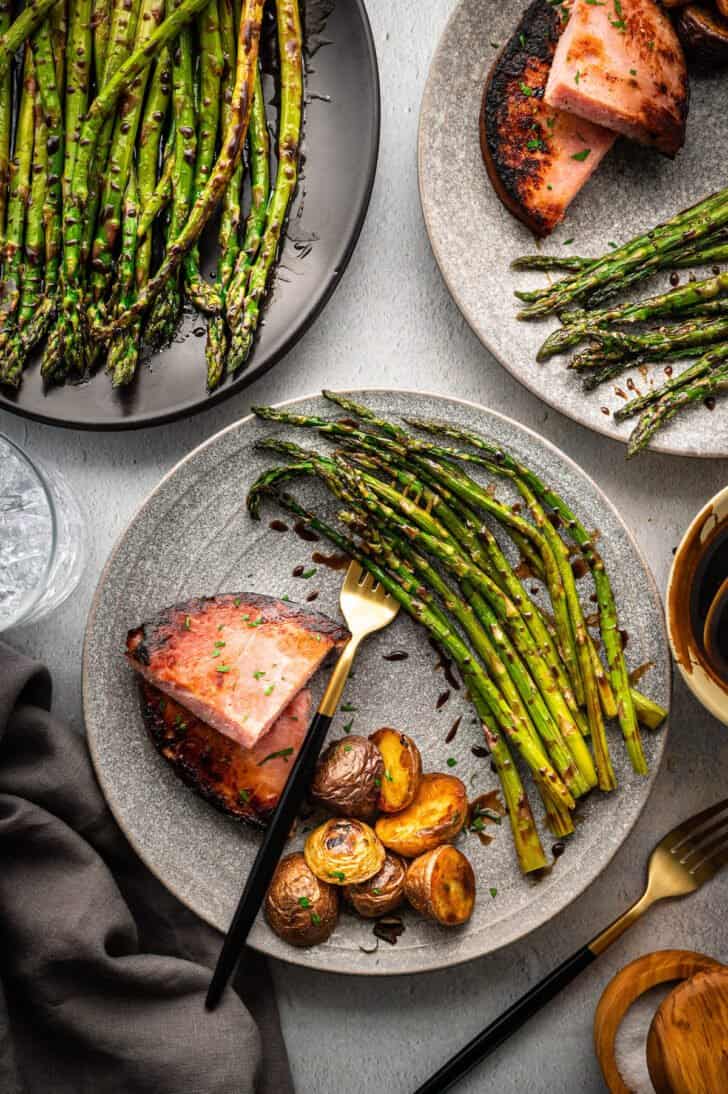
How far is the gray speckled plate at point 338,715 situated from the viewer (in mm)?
2930

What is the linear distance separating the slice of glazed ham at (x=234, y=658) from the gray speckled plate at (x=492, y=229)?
1075 mm

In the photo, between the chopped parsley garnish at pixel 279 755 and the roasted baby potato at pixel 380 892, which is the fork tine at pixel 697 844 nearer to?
the roasted baby potato at pixel 380 892

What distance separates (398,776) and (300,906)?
0.47 m

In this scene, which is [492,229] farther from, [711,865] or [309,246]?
[711,865]

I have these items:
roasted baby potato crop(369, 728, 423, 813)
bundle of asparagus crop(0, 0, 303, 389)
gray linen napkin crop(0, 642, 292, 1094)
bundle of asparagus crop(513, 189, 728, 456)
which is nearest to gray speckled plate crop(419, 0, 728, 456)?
bundle of asparagus crop(513, 189, 728, 456)

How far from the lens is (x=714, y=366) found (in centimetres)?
304

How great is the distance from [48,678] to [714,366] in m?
2.32

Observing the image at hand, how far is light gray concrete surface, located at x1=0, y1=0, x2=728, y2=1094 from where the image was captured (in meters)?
3.12

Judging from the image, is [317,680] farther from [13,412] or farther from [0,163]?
[0,163]

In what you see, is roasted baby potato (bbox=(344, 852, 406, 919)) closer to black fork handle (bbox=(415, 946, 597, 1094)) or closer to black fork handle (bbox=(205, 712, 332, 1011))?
black fork handle (bbox=(205, 712, 332, 1011))

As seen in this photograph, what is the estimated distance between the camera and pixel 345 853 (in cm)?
281

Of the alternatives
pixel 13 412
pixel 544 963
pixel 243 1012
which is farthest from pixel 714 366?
pixel 243 1012

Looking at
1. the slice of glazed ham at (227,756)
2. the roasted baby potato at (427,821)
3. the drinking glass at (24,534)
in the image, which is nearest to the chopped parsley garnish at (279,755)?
the slice of glazed ham at (227,756)

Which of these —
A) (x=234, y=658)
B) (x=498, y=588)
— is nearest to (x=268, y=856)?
(x=234, y=658)
